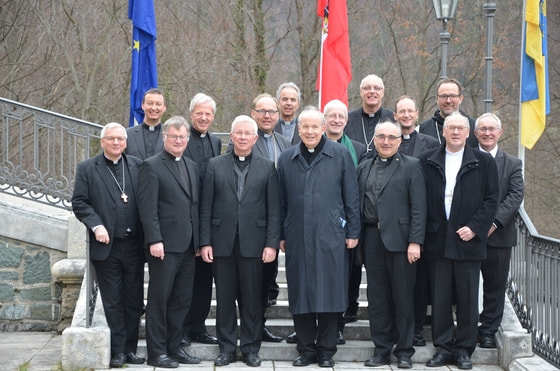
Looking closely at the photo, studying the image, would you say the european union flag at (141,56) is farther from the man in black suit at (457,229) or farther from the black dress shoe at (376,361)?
the black dress shoe at (376,361)

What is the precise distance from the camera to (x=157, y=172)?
22.2ft

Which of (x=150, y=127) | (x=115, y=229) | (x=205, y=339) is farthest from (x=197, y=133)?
(x=205, y=339)

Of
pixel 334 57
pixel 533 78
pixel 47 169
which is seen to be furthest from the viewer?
pixel 533 78

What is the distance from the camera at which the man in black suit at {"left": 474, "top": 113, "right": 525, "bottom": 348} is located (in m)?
7.03

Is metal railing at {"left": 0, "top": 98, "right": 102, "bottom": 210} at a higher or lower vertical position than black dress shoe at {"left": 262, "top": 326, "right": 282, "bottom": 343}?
higher

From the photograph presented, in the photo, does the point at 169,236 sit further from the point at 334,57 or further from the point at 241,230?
the point at 334,57

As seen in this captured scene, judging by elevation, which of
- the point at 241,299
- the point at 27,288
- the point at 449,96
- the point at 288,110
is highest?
the point at 449,96

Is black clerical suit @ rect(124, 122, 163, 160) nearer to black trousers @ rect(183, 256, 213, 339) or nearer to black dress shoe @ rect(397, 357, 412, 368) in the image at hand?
black trousers @ rect(183, 256, 213, 339)

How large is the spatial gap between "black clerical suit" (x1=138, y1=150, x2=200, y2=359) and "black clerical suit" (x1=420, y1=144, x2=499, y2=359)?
1.91 m

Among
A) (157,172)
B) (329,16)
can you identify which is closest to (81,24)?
(329,16)

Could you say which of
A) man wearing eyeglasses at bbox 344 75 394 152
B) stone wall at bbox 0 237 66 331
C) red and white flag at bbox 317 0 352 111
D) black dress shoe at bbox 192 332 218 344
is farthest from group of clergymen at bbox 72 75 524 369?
stone wall at bbox 0 237 66 331

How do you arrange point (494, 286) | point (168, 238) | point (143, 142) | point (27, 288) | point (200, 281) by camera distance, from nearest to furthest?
point (168, 238), point (494, 286), point (200, 281), point (143, 142), point (27, 288)

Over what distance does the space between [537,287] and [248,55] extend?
14.7m

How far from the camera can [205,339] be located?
7.27 m
